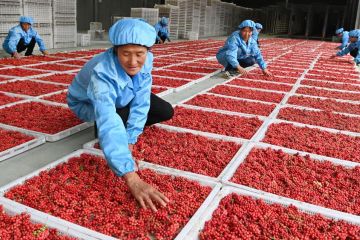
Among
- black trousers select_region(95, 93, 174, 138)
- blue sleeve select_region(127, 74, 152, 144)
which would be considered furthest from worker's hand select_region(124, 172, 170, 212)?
black trousers select_region(95, 93, 174, 138)

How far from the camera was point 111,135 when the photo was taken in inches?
89.3

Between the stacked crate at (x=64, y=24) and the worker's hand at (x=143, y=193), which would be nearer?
the worker's hand at (x=143, y=193)

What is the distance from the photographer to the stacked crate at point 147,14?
54.9ft

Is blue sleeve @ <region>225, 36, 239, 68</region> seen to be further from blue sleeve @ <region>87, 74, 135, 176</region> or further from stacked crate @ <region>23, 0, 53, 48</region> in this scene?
stacked crate @ <region>23, 0, 53, 48</region>

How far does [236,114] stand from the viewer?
4.44 meters

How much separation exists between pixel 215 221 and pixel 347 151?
177 centimetres

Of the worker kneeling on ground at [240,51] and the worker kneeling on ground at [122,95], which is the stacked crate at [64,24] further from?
the worker kneeling on ground at [122,95]

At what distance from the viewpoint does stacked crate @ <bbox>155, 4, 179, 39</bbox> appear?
18.6m

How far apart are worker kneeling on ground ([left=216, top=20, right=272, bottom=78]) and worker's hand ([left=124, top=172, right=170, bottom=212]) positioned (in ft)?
16.7

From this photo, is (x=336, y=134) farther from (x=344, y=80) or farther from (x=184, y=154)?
(x=344, y=80)

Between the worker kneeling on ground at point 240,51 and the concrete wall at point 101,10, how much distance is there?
14412mm

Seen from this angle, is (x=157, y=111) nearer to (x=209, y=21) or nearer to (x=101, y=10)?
(x=101, y=10)

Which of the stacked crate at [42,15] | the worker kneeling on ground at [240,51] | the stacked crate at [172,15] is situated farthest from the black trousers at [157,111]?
the stacked crate at [172,15]

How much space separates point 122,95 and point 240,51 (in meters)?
5.02
